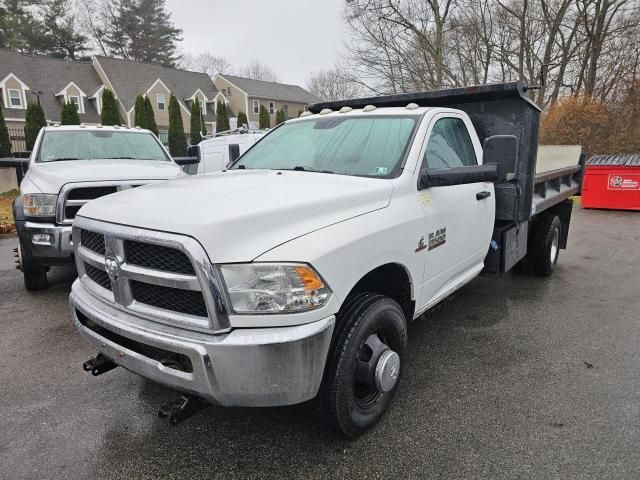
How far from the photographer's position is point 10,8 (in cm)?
3975

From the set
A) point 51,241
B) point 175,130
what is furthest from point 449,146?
point 175,130

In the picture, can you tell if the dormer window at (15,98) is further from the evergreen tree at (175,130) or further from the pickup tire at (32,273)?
the pickup tire at (32,273)

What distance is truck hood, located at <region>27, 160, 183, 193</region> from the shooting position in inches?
193

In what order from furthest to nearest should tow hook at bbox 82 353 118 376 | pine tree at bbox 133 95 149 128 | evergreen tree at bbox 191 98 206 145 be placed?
evergreen tree at bbox 191 98 206 145, pine tree at bbox 133 95 149 128, tow hook at bbox 82 353 118 376

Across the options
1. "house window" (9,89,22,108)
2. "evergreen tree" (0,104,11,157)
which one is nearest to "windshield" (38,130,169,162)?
"evergreen tree" (0,104,11,157)

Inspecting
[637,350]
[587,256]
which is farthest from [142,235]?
[587,256]

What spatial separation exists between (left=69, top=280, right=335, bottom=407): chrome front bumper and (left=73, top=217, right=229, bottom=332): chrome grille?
0.25 ft

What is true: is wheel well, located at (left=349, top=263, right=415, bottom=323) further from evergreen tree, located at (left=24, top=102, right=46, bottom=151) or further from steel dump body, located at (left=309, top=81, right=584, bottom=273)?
evergreen tree, located at (left=24, top=102, right=46, bottom=151)

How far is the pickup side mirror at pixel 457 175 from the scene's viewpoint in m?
2.93

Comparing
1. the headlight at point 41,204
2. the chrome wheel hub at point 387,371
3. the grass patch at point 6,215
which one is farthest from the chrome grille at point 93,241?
the grass patch at point 6,215

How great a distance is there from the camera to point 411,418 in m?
2.92

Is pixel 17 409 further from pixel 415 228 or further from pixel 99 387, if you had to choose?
pixel 415 228

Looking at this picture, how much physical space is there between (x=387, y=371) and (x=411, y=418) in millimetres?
482

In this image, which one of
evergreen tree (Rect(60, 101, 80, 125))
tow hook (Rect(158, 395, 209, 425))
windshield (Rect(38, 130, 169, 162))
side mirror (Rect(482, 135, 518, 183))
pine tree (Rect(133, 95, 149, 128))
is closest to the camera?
tow hook (Rect(158, 395, 209, 425))
